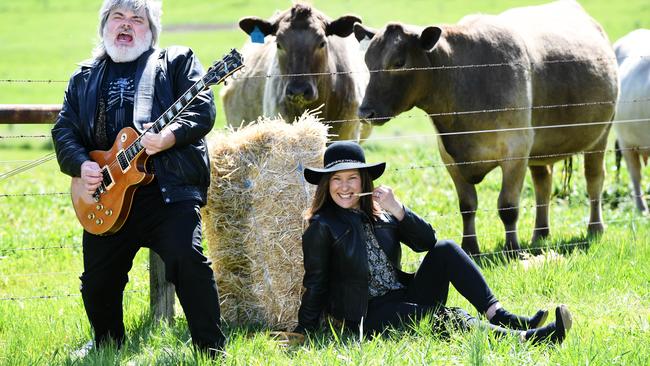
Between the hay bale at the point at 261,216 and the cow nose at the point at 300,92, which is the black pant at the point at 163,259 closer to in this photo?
the hay bale at the point at 261,216

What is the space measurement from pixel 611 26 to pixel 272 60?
107 feet

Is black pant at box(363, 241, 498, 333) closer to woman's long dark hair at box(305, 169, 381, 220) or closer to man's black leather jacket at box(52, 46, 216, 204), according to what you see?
woman's long dark hair at box(305, 169, 381, 220)

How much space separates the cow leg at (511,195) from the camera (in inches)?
354

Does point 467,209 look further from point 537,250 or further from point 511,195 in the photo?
point 537,250

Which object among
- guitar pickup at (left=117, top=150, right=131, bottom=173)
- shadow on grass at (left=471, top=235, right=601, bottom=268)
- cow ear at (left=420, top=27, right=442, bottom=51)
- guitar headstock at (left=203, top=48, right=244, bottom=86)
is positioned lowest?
shadow on grass at (left=471, top=235, right=601, bottom=268)

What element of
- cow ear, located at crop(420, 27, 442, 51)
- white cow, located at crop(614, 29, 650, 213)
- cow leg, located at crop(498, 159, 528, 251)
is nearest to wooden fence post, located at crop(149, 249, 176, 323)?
cow ear, located at crop(420, 27, 442, 51)

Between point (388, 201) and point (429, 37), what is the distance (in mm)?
2819

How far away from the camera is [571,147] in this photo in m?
10.0

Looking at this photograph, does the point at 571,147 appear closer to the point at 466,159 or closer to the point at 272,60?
the point at 466,159

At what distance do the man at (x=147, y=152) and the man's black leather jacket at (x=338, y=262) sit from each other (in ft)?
2.39

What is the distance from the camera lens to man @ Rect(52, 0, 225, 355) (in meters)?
5.51

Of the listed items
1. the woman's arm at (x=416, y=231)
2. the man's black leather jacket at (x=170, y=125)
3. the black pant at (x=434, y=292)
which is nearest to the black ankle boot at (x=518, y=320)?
the black pant at (x=434, y=292)

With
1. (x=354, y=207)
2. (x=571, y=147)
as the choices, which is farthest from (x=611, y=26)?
(x=354, y=207)

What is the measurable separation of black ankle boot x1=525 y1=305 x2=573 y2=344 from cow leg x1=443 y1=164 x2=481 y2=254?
353cm
